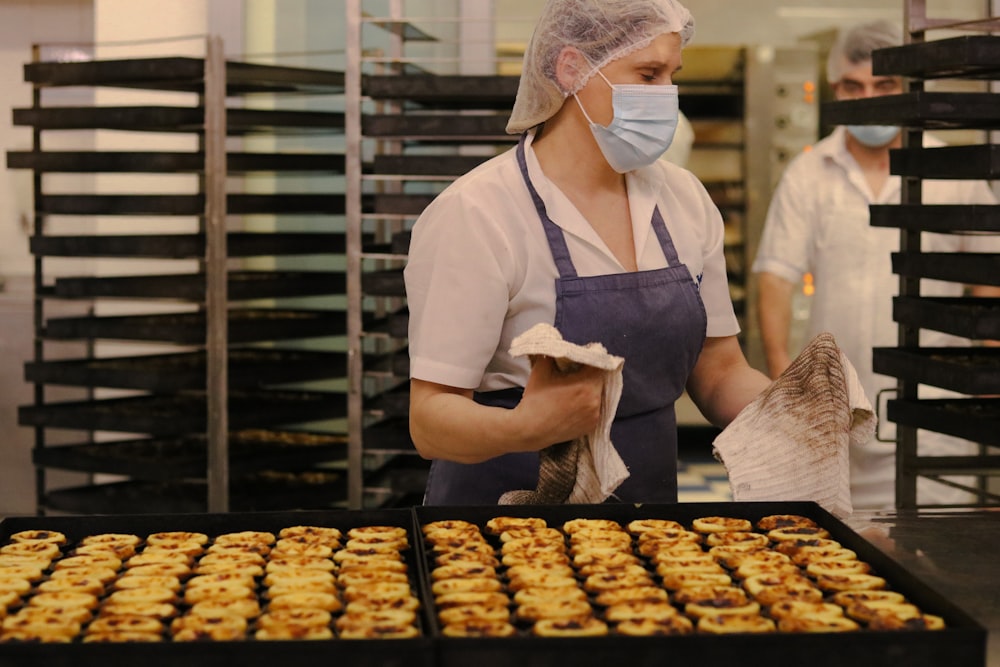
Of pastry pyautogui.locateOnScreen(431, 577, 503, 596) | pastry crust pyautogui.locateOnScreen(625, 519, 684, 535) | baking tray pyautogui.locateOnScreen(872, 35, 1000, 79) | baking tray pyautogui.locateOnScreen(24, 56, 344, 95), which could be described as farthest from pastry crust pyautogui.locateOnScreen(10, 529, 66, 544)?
baking tray pyautogui.locateOnScreen(24, 56, 344, 95)

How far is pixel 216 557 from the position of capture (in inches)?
63.6

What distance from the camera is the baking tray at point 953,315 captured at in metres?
2.24

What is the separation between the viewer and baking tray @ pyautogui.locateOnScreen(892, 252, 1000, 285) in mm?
2268

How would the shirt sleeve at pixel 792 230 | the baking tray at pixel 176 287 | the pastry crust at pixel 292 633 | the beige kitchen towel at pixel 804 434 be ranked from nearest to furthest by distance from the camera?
the pastry crust at pixel 292 633 → the beige kitchen towel at pixel 804 434 → the baking tray at pixel 176 287 → the shirt sleeve at pixel 792 230

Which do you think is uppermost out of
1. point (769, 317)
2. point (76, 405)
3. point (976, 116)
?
point (976, 116)

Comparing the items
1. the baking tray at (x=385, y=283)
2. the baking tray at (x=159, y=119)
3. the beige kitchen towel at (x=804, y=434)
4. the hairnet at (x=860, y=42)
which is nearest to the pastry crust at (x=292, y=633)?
the beige kitchen towel at (x=804, y=434)

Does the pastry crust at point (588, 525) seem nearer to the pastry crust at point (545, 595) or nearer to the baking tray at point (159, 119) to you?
the pastry crust at point (545, 595)

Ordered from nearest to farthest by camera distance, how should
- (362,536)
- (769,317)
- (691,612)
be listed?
1. (691,612)
2. (362,536)
3. (769,317)

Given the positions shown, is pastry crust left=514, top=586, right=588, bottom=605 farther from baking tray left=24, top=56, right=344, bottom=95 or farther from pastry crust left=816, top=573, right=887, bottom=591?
baking tray left=24, top=56, right=344, bottom=95

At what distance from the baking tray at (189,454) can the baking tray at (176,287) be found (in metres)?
0.49

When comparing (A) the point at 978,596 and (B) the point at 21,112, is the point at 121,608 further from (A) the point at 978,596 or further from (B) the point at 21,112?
(B) the point at 21,112

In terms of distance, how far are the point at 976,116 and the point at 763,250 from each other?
4.77 feet

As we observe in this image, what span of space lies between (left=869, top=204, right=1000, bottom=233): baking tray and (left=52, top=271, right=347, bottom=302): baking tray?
6.14 ft

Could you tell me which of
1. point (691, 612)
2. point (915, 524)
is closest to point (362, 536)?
point (691, 612)
